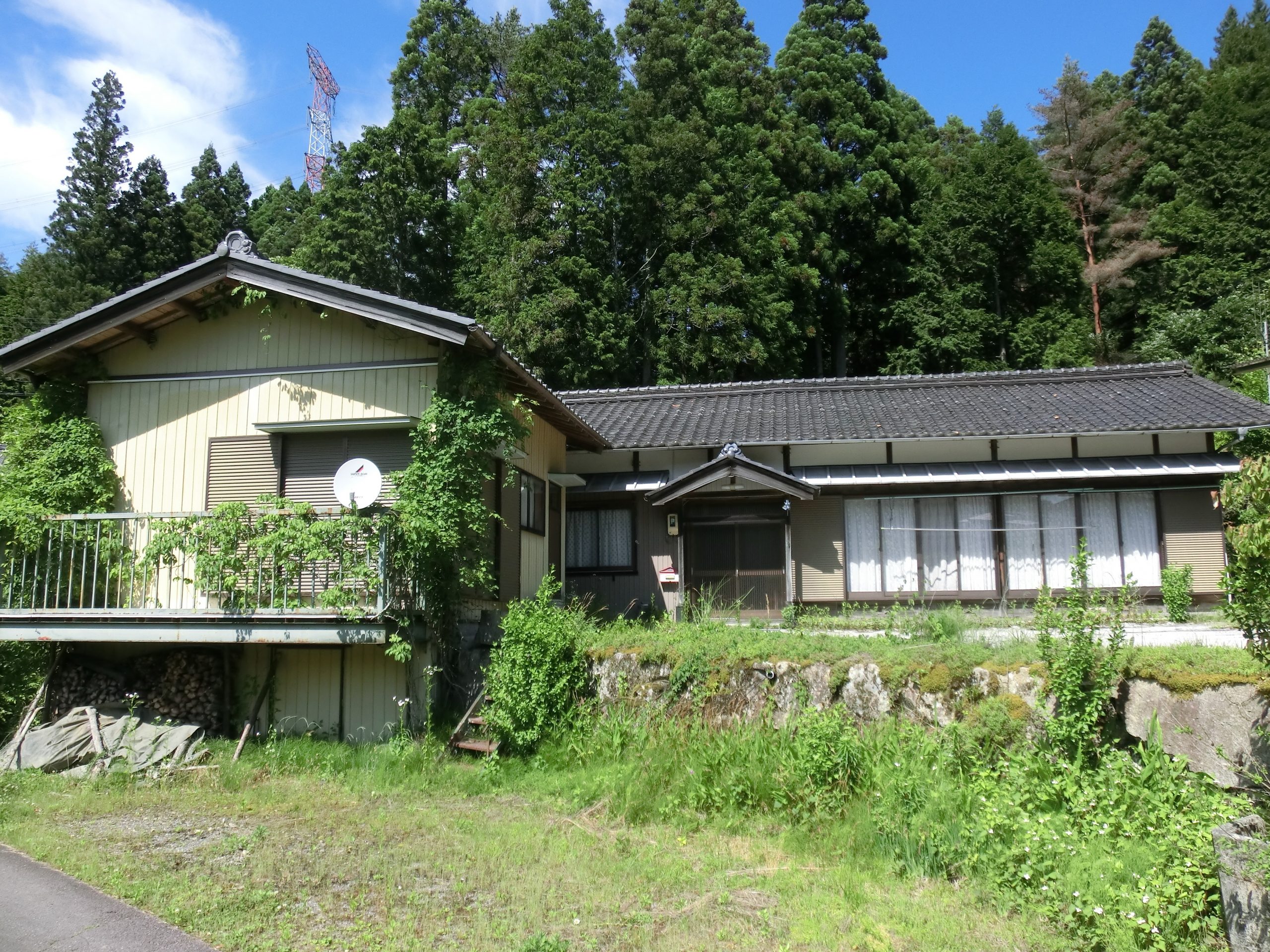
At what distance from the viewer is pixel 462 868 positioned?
7105mm

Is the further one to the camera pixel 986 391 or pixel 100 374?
pixel 986 391

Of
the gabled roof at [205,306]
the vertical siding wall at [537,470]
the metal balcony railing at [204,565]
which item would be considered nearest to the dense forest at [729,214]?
the vertical siding wall at [537,470]

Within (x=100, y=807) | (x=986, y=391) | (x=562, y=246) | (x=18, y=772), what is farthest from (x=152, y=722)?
(x=562, y=246)

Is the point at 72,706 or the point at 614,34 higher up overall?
the point at 614,34

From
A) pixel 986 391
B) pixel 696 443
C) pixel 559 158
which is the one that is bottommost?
pixel 696 443

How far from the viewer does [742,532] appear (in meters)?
16.5

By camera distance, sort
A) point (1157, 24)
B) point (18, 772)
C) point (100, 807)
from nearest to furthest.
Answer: point (100, 807)
point (18, 772)
point (1157, 24)

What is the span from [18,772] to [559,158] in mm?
21782

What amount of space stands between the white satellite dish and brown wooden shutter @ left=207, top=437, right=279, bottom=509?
5.60 ft

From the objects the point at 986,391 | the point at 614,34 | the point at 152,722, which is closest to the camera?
the point at 152,722

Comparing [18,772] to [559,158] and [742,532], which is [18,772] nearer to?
[742,532]

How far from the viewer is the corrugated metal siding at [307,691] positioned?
10938 mm

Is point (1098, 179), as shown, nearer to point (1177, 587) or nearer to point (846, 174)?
point (846, 174)

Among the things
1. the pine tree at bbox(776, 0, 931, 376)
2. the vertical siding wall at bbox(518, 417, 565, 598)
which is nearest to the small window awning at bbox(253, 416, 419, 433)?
the vertical siding wall at bbox(518, 417, 565, 598)
